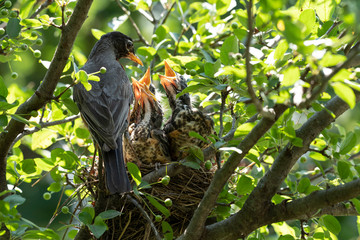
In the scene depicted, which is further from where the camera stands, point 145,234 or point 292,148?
point 145,234

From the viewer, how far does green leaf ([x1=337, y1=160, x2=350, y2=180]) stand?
2473mm

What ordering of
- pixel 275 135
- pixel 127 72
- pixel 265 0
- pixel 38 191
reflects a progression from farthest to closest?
pixel 38 191 < pixel 127 72 < pixel 275 135 < pixel 265 0

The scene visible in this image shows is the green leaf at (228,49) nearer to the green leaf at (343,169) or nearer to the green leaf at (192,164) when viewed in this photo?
the green leaf at (192,164)

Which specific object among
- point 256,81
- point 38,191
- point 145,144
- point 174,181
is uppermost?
point 256,81

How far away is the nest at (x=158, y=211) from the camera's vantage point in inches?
121

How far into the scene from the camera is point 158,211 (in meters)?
3.12

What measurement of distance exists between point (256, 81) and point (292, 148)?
671mm

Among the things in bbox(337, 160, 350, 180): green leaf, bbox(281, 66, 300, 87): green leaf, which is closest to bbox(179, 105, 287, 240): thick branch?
bbox(281, 66, 300, 87): green leaf

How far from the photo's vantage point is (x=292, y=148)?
8.17 ft

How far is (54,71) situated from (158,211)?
109 cm

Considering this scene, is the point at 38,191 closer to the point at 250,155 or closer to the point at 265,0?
the point at 250,155

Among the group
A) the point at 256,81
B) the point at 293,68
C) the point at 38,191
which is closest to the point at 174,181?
the point at 256,81

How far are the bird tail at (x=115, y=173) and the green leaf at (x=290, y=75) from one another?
1.38 m

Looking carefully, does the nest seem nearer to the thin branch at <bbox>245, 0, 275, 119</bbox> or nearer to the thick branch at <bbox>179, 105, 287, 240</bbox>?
the thick branch at <bbox>179, 105, 287, 240</bbox>
